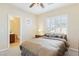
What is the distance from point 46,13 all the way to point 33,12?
25 cm

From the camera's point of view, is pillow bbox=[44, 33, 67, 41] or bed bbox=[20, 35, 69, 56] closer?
bed bbox=[20, 35, 69, 56]

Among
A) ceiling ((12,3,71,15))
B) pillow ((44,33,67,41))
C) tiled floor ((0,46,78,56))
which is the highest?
ceiling ((12,3,71,15))

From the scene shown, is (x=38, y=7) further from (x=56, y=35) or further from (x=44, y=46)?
(x=44, y=46)

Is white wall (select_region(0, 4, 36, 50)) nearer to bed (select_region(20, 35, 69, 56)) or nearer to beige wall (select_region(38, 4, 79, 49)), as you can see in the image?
bed (select_region(20, 35, 69, 56))

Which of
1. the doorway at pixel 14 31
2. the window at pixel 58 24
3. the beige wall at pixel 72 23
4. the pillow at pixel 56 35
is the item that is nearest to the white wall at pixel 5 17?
the doorway at pixel 14 31

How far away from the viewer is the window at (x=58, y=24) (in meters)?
2.10

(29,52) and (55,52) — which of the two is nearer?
(55,52)

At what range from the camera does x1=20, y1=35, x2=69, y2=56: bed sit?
6.43ft

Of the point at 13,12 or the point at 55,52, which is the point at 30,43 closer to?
the point at 55,52

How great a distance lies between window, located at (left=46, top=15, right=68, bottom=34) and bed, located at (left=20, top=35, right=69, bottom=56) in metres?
0.15

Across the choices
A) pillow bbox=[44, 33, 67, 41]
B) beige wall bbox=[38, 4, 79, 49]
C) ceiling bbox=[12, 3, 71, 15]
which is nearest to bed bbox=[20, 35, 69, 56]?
pillow bbox=[44, 33, 67, 41]

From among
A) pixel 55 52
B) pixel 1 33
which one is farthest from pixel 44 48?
pixel 1 33

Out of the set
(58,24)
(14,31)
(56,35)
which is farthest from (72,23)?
(14,31)

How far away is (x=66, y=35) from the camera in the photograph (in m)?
2.09
